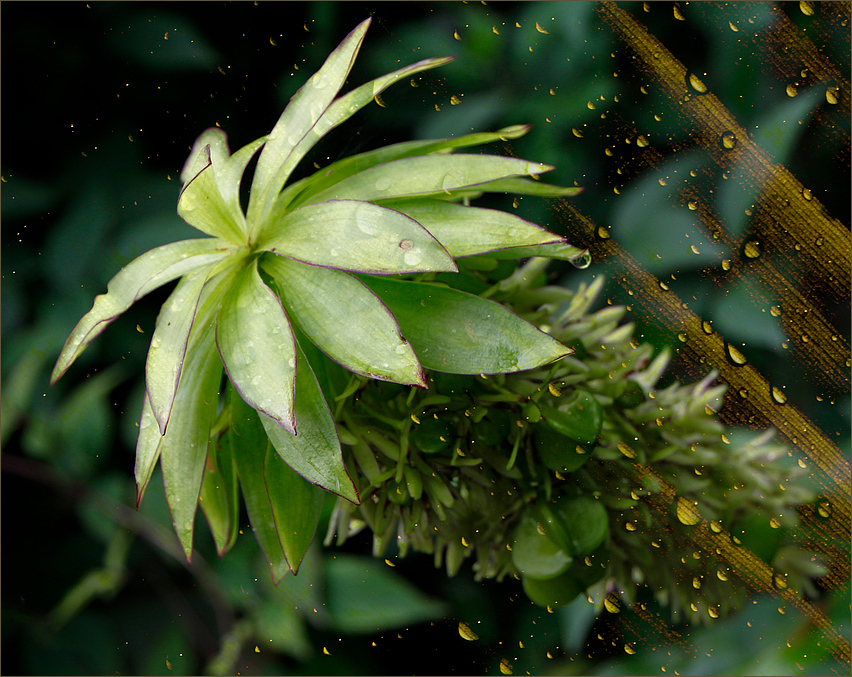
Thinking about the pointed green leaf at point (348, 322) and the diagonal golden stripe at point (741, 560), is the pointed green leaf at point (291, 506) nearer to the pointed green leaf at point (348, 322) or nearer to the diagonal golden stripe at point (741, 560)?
the pointed green leaf at point (348, 322)

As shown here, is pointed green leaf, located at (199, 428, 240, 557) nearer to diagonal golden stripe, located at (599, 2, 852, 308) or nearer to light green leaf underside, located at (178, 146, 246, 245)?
light green leaf underside, located at (178, 146, 246, 245)

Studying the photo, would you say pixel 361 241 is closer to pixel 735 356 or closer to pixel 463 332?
pixel 463 332

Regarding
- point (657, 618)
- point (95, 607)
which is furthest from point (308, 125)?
point (95, 607)

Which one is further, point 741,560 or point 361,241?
point 741,560

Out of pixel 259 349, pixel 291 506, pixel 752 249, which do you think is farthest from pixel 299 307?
pixel 752 249

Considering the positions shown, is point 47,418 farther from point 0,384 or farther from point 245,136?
point 245,136

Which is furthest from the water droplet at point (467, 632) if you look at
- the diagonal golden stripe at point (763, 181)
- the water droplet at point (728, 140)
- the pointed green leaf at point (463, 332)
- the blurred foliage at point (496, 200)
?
the water droplet at point (728, 140)
